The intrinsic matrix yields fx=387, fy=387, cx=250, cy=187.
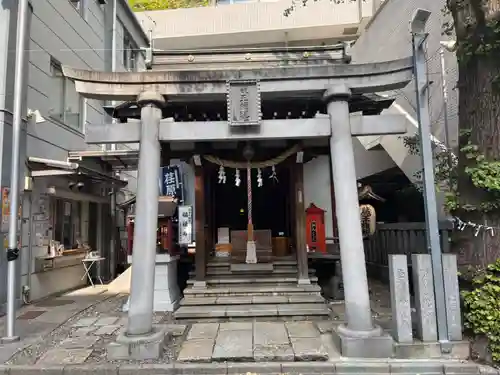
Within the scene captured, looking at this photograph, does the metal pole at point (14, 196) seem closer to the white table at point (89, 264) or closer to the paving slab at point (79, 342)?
the paving slab at point (79, 342)

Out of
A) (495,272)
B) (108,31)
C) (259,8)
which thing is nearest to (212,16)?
(259,8)

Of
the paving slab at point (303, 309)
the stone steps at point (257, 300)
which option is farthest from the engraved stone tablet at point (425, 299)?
the stone steps at point (257, 300)

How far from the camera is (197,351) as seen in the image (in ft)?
22.3

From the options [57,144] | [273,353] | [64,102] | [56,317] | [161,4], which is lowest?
[273,353]

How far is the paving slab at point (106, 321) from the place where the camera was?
28.8ft

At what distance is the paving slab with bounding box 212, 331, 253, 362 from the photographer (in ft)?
21.2

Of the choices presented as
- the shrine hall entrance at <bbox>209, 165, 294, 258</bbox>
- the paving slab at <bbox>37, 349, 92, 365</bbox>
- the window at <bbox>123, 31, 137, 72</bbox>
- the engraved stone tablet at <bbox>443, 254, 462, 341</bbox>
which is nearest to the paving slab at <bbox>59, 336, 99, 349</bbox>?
the paving slab at <bbox>37, 349, 92, 365</bbox>

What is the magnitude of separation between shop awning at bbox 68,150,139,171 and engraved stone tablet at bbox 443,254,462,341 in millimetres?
9998

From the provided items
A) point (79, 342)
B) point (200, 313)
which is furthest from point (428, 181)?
point (79, 342)

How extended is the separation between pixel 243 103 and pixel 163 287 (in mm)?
5506

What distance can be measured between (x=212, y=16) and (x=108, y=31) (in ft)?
25.8

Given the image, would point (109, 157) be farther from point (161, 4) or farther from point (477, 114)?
point (161, 4)

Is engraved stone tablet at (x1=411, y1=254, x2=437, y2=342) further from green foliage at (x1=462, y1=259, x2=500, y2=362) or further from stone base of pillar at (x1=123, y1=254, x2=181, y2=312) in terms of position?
stone base of pillar at (x1=123, y1=254, x2=181, y2=312)

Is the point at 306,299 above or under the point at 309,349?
above
